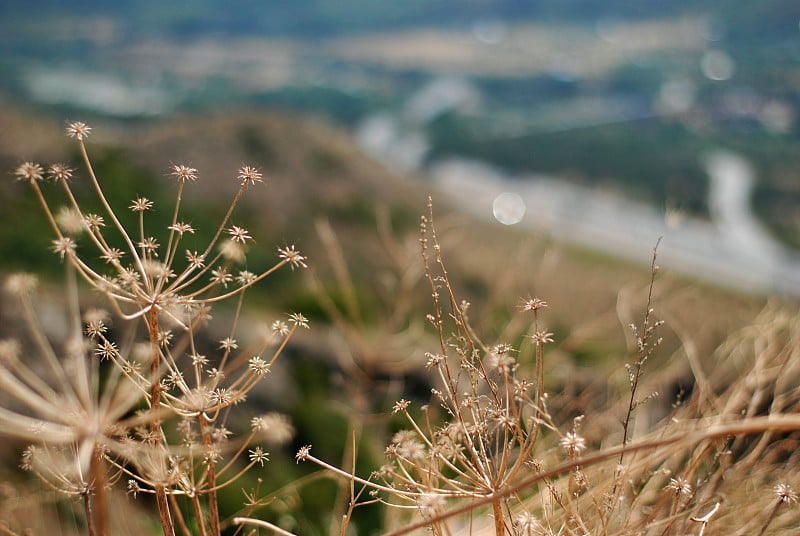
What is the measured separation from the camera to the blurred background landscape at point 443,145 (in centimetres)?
408

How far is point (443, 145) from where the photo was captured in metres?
26.0

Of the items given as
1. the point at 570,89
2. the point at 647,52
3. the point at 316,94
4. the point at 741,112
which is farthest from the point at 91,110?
the point at 647,52

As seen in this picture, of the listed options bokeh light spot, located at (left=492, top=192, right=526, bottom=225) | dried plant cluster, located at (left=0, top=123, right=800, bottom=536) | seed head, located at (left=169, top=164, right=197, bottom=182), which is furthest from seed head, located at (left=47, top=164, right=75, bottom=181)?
bokeh light spot, located at (left=492, top=192, right=526, bottom=225)

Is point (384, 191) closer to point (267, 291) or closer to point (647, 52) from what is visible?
point (267, 291)

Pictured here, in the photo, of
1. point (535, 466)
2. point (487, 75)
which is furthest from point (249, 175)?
point (487, 75)

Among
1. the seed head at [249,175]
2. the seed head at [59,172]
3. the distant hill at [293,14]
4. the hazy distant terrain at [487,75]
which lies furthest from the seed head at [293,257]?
the distant hill at [293,14]

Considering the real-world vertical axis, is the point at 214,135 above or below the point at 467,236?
above

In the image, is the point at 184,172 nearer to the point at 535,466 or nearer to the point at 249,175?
the point at 249,175

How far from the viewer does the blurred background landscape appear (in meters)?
4.08

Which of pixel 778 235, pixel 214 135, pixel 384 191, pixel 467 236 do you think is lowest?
pixel 778 235

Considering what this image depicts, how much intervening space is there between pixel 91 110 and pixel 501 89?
67.7 feet

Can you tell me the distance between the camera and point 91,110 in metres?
26.0

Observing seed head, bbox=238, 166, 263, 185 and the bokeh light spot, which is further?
Result: the bokeh light spot

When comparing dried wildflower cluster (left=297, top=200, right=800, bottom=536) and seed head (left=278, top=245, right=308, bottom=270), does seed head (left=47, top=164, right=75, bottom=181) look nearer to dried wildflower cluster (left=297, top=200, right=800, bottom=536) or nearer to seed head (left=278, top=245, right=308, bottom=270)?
seed head (left=278, top=245, right=308, bottom=270)
